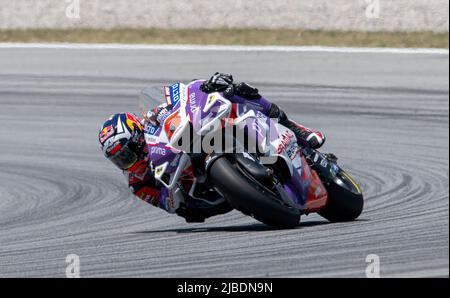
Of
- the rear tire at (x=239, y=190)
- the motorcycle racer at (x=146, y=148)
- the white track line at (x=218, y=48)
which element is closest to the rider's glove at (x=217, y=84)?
the motorcycle racer at (x=146, y=148)

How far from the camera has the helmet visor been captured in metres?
9.19

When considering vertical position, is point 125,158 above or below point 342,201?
above

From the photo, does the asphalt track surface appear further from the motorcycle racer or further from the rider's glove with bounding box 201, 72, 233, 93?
the rider's glove with bounding box 201, 72, 233, 93

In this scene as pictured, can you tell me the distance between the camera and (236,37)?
19219 millimetres

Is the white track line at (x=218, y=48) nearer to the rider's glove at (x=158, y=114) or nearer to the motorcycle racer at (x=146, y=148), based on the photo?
the motorcycle racer at (x=146, y=148)

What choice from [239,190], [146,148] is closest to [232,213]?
[146,148]

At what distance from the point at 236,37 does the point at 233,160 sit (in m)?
10.7

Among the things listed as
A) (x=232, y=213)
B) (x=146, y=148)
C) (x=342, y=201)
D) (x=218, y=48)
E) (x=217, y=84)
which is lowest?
(x=342, y=201)

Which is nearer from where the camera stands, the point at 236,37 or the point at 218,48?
the point at 218,48

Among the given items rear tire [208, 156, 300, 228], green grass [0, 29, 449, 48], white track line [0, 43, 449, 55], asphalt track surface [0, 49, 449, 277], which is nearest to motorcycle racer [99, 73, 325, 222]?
asphalt track surface [0, 49, 449, 277]

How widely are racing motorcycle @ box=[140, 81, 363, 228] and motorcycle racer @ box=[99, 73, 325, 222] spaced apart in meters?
0.07

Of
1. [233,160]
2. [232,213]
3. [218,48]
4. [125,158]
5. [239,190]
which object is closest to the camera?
[239,190]

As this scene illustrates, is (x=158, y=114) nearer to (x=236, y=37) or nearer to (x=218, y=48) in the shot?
(x=218, y=48)

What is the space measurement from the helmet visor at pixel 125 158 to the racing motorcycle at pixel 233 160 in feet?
0.58
